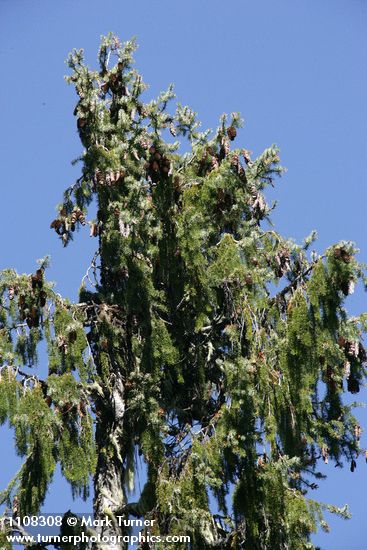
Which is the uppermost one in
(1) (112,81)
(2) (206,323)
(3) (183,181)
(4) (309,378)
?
(1) (112,81)

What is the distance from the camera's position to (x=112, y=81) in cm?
1490

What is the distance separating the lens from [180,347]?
45.3ft

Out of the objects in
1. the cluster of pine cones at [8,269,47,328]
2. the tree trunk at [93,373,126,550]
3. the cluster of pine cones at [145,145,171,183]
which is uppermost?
the cluster of pine cones at [145,145,171,183]

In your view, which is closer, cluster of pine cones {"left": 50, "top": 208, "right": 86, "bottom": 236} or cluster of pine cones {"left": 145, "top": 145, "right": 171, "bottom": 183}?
cluster of pine cones {"left": 145, "top": 145, "right": 171, "bottom": 183}

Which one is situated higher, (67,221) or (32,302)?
(67,221)

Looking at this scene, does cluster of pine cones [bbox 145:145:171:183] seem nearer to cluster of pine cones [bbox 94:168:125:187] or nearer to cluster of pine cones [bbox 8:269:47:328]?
cluster of pine cones [bbox 94:168:125:187]

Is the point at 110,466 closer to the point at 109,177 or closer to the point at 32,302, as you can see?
the point at 32,302

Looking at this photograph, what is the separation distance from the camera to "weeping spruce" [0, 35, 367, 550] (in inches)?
463

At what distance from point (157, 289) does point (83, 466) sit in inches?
104

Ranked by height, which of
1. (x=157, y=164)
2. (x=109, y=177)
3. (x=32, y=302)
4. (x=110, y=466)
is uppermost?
(x=109, y=177)

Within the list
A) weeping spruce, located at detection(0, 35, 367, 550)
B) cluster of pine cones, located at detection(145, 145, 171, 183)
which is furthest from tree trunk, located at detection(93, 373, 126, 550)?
cluster of pine cones, located at detection(145, 145, 171, 183)

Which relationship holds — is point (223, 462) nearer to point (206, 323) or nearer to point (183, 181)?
point (206, 323)

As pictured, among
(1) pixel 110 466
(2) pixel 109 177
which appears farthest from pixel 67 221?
(1) pixel 110 466

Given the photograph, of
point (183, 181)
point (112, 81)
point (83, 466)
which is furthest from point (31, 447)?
point (112, 81)
